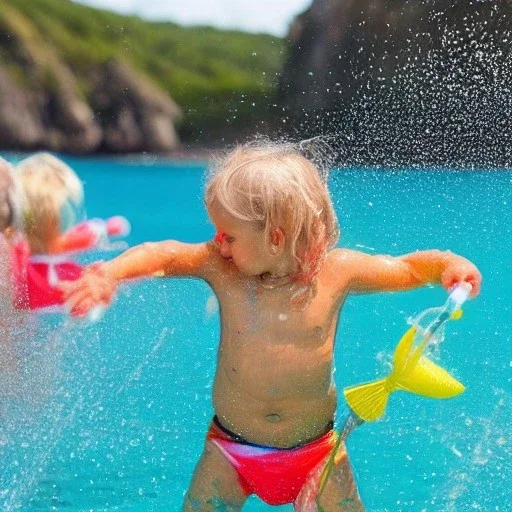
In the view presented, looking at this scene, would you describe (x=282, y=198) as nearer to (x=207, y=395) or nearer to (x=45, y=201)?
(x=45, y=201)

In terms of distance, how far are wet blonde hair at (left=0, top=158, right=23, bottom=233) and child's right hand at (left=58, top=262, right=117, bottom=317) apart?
90cm

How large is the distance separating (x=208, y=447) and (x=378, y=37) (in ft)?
20.7

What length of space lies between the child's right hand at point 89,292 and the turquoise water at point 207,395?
0.46 m

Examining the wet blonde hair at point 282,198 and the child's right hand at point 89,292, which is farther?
the wet blonde hair at point 282,198

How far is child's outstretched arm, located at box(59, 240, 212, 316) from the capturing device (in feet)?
5.01

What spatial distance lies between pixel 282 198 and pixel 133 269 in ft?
0.98

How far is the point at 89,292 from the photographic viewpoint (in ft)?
5.02

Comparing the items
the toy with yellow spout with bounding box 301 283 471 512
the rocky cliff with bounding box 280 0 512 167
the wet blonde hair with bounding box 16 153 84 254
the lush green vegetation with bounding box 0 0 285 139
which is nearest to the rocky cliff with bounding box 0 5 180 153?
the lush green vegetation with bounding box 0 0 285 139

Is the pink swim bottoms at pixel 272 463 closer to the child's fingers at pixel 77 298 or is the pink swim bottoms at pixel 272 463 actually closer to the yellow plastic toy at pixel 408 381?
the yellow plastic toy at pixel 408 381

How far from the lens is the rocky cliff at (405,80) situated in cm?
577

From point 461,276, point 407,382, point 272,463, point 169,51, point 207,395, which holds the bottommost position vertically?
point 169,51

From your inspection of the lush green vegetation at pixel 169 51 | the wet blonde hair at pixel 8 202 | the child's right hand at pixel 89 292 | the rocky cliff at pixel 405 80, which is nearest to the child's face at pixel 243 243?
the child's right hand at pixel 89 292

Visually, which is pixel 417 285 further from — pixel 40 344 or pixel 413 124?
pixel 413 124

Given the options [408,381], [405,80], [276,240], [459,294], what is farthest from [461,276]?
[405,80]
